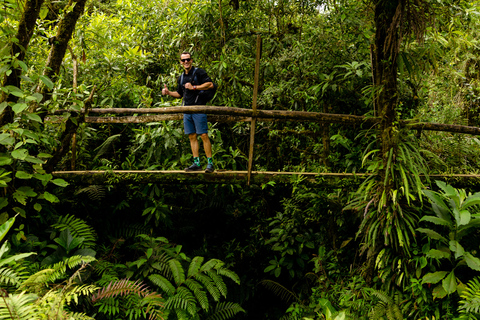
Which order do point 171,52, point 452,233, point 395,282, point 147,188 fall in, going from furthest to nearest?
point 171,52
point 147,188
point 395,282
point 452,233

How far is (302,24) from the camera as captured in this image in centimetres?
665

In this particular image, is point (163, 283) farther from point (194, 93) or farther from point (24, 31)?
point (24, 31)

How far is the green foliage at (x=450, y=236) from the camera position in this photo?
149 inches

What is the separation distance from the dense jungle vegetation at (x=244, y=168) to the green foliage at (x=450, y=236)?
0.02 meters

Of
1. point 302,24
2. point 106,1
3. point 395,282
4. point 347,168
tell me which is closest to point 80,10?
point 302,24

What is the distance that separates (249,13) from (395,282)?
5259 millimetres

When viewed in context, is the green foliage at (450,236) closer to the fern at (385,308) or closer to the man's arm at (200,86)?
the fern at (385,308)

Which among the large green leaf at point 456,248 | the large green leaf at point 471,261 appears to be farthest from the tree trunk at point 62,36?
the large green leaf at point 471,261

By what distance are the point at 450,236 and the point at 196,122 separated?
138 inches

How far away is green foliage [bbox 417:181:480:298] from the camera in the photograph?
12.4 feet

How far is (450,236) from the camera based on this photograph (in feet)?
13.2

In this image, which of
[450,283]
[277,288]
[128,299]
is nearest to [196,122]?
[128,299]

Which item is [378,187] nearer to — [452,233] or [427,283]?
[452,233]

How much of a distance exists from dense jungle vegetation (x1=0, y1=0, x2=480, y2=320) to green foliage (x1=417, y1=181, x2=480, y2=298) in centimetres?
2
